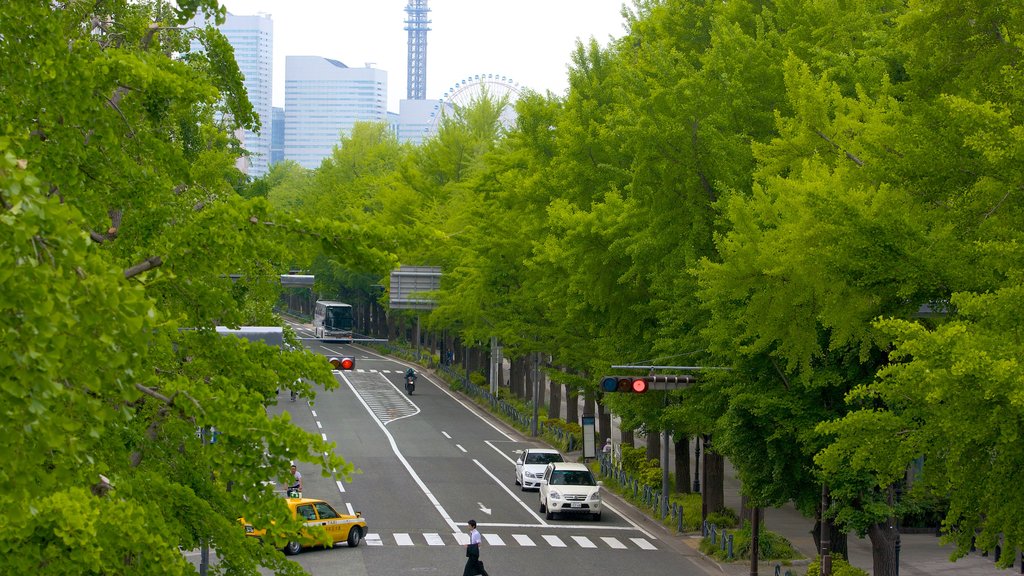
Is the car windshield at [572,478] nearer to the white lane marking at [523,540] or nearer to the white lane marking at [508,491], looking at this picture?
the white lane marking at [508,491]

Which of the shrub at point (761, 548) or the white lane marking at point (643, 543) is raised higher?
the shrub at point (761, 548)

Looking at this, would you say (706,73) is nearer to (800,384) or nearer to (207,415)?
(800,384)

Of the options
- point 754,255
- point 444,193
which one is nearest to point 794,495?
point 754,255

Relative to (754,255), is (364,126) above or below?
above

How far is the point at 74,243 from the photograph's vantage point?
674 cm

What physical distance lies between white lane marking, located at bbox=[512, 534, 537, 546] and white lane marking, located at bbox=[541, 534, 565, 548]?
49 centimetres

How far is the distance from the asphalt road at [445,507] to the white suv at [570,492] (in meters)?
0.45

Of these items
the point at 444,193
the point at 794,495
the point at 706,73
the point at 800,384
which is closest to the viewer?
the point at 800,384

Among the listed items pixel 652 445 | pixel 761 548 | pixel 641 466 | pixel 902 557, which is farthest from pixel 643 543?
pixel 652 445

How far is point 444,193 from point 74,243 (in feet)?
224

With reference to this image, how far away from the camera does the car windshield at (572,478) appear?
39469 mm

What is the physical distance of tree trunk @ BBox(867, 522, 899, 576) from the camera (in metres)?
23.6

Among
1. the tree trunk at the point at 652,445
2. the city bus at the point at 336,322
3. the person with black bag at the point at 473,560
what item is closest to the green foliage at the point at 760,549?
the person with black bag at the point at 473,560

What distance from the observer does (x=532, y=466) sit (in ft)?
146
